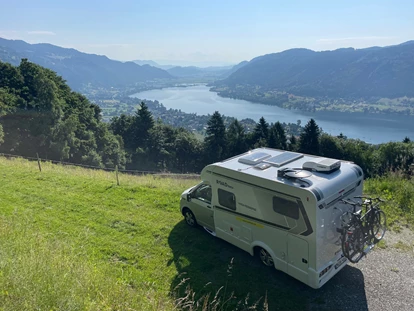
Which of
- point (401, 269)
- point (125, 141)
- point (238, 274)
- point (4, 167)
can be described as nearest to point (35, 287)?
point (238, 274)

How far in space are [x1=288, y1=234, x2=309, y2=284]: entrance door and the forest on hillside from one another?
25.3 meters

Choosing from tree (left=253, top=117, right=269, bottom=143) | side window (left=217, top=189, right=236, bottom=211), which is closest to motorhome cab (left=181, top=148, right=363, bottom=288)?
side window (left=217, top=189, right=236, bottom=211)

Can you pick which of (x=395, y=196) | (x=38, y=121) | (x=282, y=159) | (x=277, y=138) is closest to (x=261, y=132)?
(x=277, y=138)

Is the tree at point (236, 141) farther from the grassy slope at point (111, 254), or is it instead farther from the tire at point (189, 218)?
the tire at point (189, 218)

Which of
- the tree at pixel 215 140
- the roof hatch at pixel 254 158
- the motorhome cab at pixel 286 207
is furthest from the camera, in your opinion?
the tree at pixel 215 140

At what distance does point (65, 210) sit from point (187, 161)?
53831 mm

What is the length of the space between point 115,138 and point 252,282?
5609 cm

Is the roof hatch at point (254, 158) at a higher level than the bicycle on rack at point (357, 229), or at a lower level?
higher

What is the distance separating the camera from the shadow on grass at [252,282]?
6.55 meters

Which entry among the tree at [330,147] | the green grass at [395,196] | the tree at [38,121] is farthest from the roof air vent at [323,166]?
the tree at [330,147]

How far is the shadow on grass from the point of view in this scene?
258 inches

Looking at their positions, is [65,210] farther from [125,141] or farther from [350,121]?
[350,121]

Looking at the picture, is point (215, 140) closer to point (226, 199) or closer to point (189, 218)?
point (189, 218)

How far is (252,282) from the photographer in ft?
23.5
